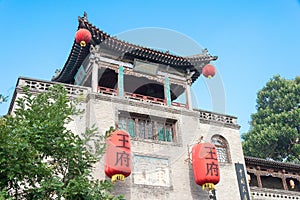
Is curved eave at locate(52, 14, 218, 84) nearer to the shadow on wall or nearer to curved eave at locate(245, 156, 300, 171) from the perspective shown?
curved eave at locate(245, 156, 300, 171)

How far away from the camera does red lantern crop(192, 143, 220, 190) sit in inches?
461

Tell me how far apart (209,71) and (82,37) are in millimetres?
5035

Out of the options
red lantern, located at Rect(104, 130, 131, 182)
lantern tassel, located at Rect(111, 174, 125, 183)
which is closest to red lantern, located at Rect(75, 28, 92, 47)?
red lantern, located at Rect(104, 130, 131, 182)

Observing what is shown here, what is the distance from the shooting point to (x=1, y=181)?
650 centimetres

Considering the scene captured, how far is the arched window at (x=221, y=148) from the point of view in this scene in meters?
13.8

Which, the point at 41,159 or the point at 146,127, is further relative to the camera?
the point at 146,127

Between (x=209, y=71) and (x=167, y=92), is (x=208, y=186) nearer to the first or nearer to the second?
(x=167, y=92)

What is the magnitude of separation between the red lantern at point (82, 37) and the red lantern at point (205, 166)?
16.6 ft

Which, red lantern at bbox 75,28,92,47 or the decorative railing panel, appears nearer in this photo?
the decorative railing panel

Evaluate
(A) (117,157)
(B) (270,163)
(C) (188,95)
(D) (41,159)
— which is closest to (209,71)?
(C) (188,95)

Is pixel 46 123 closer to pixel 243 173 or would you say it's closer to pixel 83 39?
pixel 83 39

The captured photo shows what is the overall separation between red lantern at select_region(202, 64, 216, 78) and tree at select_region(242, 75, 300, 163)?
9.28 m

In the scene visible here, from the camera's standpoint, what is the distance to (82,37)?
12.5m

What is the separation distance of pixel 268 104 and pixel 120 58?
1439cm
